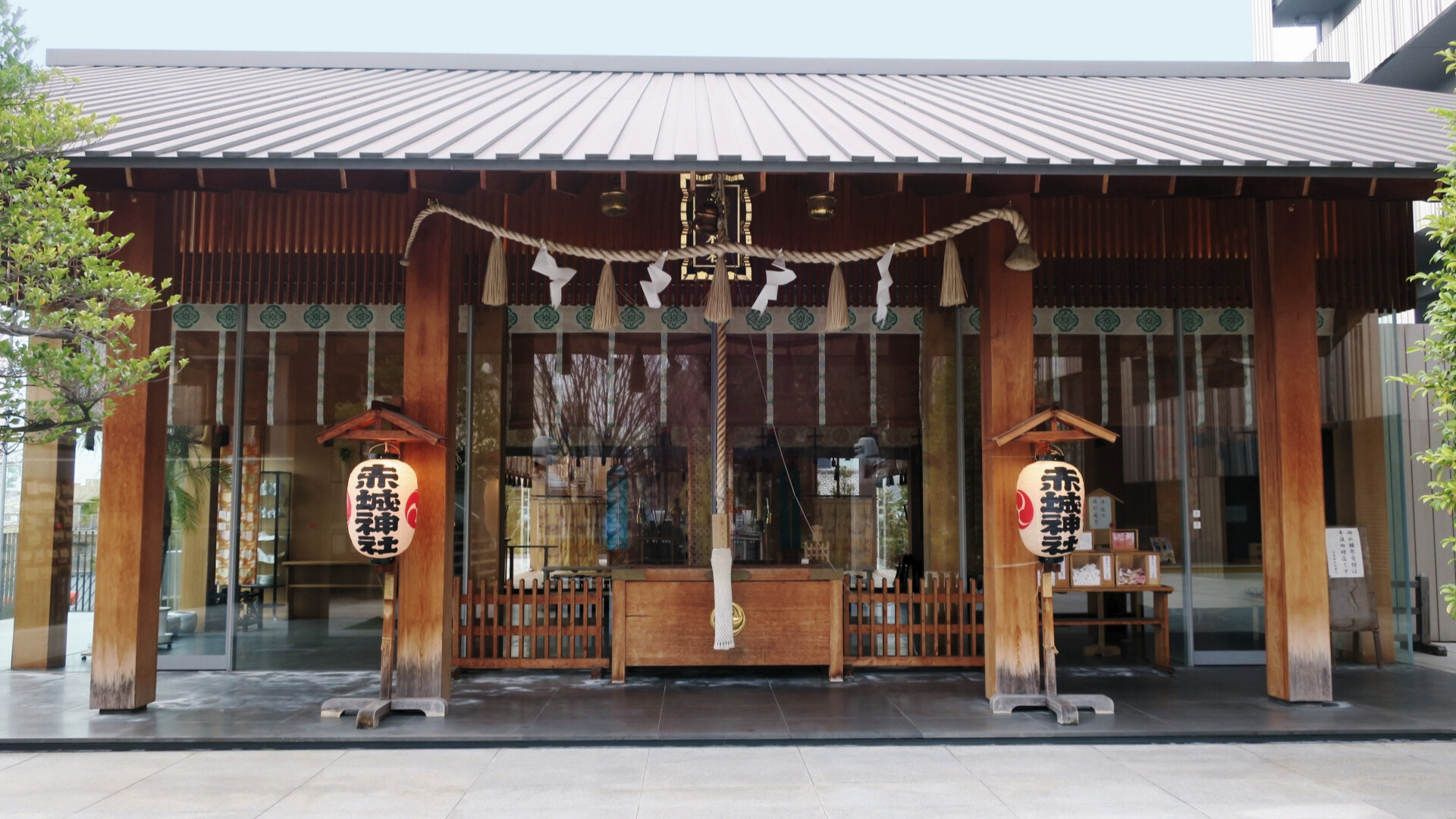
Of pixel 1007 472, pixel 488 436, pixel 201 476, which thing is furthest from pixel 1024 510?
pixel 201 476

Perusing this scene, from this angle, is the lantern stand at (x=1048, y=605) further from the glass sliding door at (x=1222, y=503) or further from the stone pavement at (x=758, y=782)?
the glass sliding door at (x=1222, y=503)

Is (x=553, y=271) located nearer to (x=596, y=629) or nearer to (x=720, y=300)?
(x=720, y=300)

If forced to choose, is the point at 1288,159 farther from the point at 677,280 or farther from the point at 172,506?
the point at 172,506

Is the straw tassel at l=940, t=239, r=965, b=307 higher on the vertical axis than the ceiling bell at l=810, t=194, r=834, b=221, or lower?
lower

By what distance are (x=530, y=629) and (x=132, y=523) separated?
10.4ft

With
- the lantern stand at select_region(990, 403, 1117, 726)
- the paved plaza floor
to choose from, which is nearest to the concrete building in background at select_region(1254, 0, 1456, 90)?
the lantern stand at select_region(990, 403, 1117, 726)

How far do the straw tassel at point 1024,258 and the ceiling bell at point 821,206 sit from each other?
1372 millimetres

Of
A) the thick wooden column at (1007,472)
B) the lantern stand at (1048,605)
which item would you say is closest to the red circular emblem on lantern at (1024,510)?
the thick wooden column at (1007,472)

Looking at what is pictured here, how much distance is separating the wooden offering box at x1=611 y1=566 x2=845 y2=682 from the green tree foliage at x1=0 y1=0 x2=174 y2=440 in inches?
166

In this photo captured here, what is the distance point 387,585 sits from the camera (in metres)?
6.71

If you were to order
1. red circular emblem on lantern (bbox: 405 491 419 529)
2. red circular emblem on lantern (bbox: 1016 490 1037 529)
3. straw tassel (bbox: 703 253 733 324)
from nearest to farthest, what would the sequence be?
1. red circular emblem on lantern (bbox: 405 491 419 529)
2. red circular emblem on lantern (bbox: 1016 490 1037 529)
3. straw tassel (bbox: 703 253 733 324)

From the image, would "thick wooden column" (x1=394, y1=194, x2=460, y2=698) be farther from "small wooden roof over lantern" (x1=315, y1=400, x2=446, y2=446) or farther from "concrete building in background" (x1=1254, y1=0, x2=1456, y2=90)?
"concrete building in background" (x1=1254, y1=0, x2=1456, y2=90)

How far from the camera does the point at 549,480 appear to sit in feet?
31.3

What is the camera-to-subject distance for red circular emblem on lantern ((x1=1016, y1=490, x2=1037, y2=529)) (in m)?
6.65
